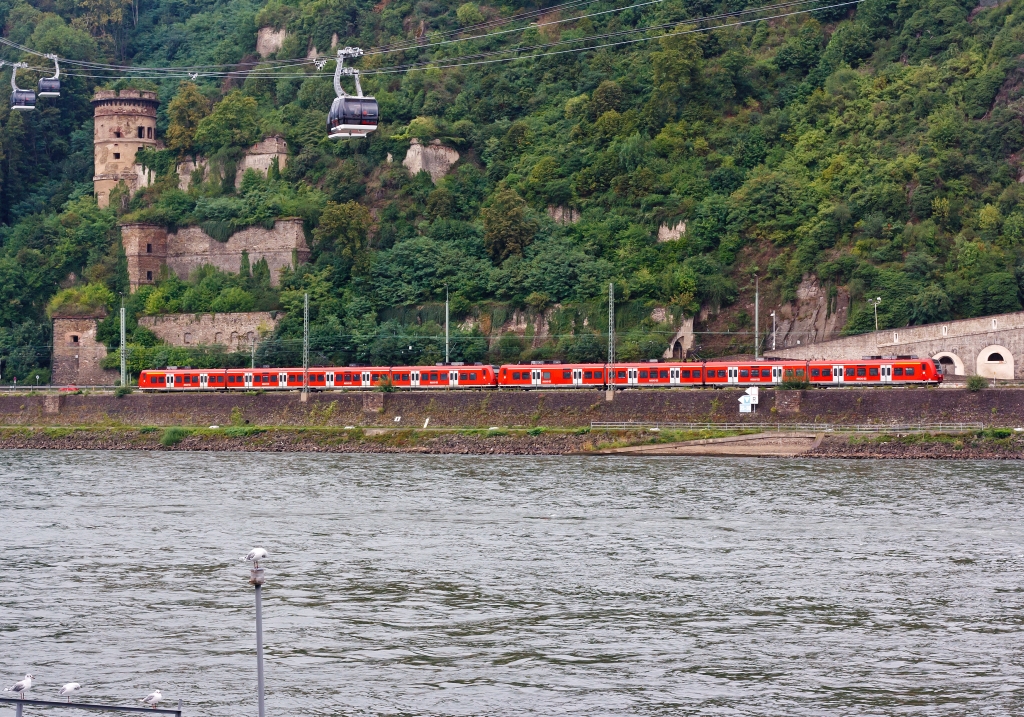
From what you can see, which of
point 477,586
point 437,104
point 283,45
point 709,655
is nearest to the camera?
point 709,655

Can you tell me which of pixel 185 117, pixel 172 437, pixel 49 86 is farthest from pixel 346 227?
pixel 49 86

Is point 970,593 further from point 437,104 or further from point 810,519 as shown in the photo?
point 437,104

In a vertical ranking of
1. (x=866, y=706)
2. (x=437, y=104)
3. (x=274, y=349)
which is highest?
(x=437, y=104)

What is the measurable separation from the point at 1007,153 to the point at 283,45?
5605 cm

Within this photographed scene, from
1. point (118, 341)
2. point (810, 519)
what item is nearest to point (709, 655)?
point (810, 519)

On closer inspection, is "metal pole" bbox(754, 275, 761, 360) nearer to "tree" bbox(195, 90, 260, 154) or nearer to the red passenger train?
the red passenger train

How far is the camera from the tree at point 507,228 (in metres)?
93.2

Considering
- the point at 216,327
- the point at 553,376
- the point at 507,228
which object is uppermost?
the point at 507,228

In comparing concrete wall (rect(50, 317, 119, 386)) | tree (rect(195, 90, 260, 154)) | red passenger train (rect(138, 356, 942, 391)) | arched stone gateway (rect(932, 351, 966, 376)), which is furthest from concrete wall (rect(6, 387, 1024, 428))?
tree (rect(195, 90, 260, 154))

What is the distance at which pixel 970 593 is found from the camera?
32.5 metres

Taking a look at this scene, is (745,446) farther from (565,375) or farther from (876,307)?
(876,307)

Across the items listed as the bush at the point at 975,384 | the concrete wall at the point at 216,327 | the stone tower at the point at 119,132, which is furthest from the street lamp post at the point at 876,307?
the stone tower at the point at 119,132

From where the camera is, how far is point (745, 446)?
63188 millimetres

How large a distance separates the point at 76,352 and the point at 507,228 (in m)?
28.0
